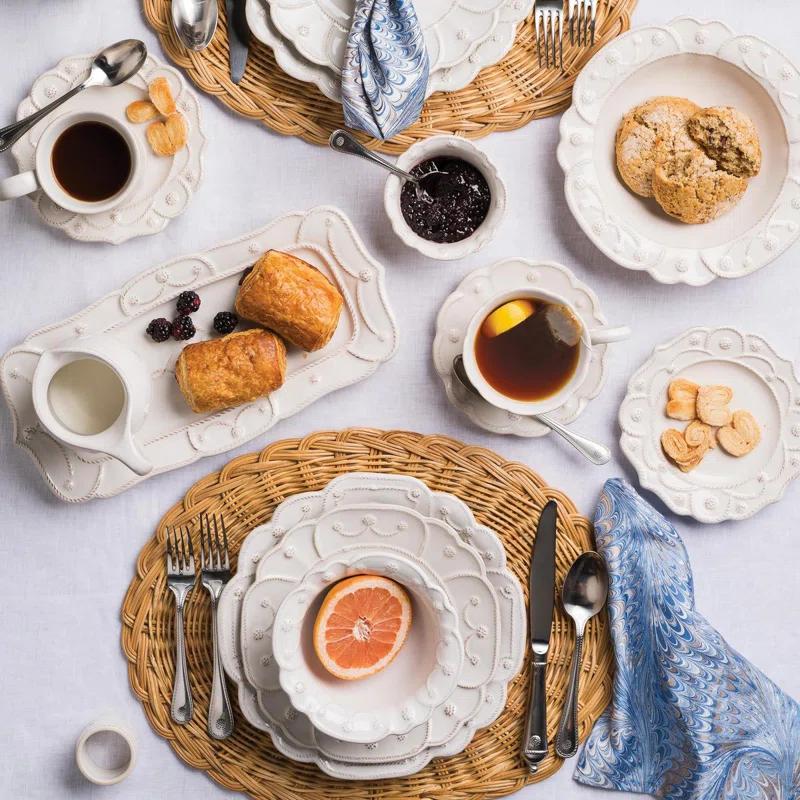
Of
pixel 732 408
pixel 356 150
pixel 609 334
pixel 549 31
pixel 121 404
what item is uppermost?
pixel 549 31

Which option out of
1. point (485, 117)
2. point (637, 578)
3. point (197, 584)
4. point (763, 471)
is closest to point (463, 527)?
point (637, 578)

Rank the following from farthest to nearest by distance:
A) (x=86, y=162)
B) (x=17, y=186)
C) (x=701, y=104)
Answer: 1. (x=701, y=104)
2. (x=86, y=162)
3. (x=17, y=186)

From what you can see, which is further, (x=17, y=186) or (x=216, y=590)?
(x=216, y=590)

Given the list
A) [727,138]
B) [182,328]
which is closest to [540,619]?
[182,328]

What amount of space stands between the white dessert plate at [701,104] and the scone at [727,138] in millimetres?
63

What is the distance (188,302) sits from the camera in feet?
5.28

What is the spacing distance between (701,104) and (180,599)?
142cm

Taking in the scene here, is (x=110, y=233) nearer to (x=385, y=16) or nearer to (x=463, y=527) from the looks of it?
(x=385, y=16)

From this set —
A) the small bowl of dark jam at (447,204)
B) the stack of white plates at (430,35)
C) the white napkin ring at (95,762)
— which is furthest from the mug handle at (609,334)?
the white napkin ring at (95,762)

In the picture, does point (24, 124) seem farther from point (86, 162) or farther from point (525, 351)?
point (525, 351)

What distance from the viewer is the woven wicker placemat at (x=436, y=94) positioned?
1.66 m

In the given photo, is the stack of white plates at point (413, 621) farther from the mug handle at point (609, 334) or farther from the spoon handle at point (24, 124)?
the spoon handle at point (24, 124)

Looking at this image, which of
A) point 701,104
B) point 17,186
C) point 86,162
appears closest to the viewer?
point 17,186

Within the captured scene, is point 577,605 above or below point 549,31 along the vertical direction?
below
